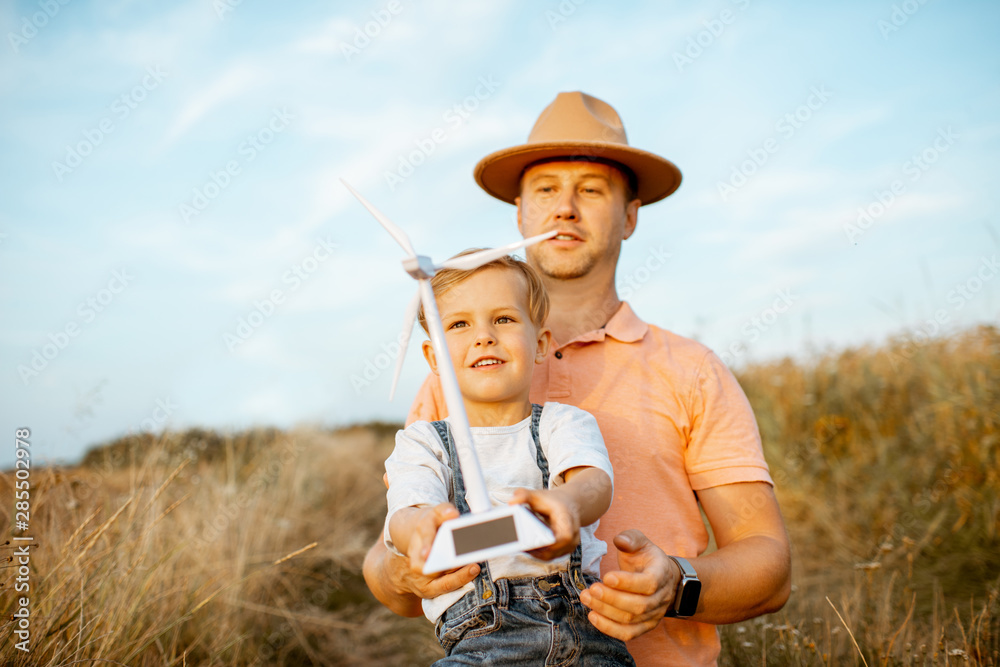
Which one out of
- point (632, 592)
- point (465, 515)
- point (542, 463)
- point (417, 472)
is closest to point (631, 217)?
point (542, 463)

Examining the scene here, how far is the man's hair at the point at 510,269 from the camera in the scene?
3.17 m

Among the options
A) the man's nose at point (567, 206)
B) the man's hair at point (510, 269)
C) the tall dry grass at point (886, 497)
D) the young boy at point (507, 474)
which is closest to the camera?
the young boy at point (507, 474)

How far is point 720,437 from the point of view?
3.69 metres

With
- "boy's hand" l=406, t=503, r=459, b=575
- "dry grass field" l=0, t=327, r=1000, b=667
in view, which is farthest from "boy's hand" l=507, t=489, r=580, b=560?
"dry grass field" l=0, t=327, r=1000, b=667

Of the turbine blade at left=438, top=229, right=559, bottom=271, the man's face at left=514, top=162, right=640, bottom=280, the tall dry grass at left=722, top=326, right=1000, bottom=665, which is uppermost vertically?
the man's face at left=514, top=162, right=640, bottom=280

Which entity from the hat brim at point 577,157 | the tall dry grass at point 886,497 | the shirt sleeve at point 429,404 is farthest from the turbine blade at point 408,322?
the tall dry grass at point 886,497

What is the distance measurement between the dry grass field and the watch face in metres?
1.84

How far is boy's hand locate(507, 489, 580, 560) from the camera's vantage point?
214 cm

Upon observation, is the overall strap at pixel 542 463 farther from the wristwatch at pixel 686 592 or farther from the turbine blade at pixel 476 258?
the turbine blade at pixel 476 258

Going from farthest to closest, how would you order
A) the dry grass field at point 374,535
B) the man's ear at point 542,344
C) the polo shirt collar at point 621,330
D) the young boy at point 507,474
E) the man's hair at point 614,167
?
1. the man's hair at point 614,167
2. the dry grass field at point 374,535
3. the polo shirt collar at point 621,330
4. the man's ear at point 542,344
5. the young boy at point 507,474

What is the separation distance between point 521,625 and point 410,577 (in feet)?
1.74

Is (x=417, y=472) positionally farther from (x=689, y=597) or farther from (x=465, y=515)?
(x=689, y=597)

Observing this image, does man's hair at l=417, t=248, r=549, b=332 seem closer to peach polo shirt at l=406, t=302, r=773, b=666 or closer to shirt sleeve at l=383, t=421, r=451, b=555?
shirt sleeve at l=383, t=421, r=451, b=555

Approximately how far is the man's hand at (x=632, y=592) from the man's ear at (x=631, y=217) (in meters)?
2.67
